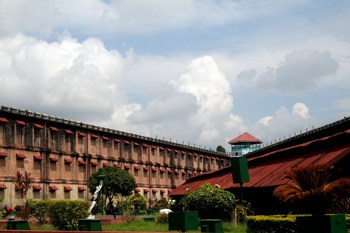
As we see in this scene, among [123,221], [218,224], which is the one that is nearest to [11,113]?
[123,221]

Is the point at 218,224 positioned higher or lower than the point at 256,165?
lower

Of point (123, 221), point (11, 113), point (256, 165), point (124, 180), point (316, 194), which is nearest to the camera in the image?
point (316, 194)

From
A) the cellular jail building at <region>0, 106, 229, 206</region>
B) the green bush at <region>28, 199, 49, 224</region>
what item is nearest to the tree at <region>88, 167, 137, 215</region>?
the cellular jail building at <region>0, 106, 229, 206</region>

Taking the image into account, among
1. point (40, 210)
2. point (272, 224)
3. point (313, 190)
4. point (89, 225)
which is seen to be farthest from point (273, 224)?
point (40, 210)

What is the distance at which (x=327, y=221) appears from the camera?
11.0 metres

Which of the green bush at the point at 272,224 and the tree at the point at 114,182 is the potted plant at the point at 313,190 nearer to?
the green bush at the point at 272,224

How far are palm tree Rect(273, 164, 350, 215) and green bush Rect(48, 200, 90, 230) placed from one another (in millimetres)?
11117

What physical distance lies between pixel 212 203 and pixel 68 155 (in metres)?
31.0

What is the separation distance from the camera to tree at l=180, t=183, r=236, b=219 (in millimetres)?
22500

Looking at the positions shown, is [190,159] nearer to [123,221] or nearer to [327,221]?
[123,221]

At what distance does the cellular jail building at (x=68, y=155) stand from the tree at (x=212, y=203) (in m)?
24.8

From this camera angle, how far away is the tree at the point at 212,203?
73.8 feet

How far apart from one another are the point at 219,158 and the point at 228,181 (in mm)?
55742

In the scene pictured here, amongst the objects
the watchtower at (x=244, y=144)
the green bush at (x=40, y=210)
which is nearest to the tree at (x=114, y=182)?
the green bush at (x=40, y=210)
